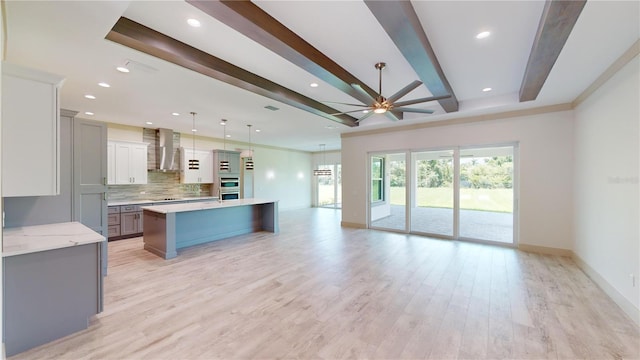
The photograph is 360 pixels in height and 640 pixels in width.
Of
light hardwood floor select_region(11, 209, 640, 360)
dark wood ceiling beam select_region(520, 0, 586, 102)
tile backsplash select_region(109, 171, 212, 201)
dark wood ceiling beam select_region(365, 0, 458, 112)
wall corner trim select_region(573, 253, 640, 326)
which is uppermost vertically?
dark wood ceiling beam select_region(365, 0, 458, 112)

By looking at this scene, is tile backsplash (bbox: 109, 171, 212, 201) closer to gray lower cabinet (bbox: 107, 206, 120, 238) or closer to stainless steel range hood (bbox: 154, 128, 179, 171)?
stainless steel range hood (bbox: 154, 128, 179, 171)

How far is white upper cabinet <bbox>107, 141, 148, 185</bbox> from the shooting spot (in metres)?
6.11

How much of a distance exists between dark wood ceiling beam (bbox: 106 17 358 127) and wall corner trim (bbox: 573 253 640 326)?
4.93 metres

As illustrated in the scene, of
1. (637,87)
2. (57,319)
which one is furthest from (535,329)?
(57,319)

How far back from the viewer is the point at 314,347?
217 centimetres

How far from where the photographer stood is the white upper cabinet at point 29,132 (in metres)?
2.06

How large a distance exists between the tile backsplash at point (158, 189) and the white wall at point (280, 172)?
1.20 metres

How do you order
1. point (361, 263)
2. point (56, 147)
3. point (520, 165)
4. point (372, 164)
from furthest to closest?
1. point (372, 164)
2. point (520, 165)
3. point (361, 263)
4. point (56, 147)

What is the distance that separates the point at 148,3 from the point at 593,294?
576cm

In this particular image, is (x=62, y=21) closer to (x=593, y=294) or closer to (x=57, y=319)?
(x=57, y=319)

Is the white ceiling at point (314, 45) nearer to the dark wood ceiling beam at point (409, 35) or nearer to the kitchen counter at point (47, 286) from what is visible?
the dark wood ceiling beam at point (409, 35)

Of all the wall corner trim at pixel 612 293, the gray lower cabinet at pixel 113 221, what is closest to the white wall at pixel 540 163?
the wall corner trim at pixel 612 293

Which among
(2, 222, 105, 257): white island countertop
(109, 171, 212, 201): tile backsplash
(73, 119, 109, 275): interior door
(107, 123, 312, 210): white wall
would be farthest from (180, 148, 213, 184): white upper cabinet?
(2, 222, 105, 257): white island countertop

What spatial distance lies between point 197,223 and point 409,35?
5.06 metres
